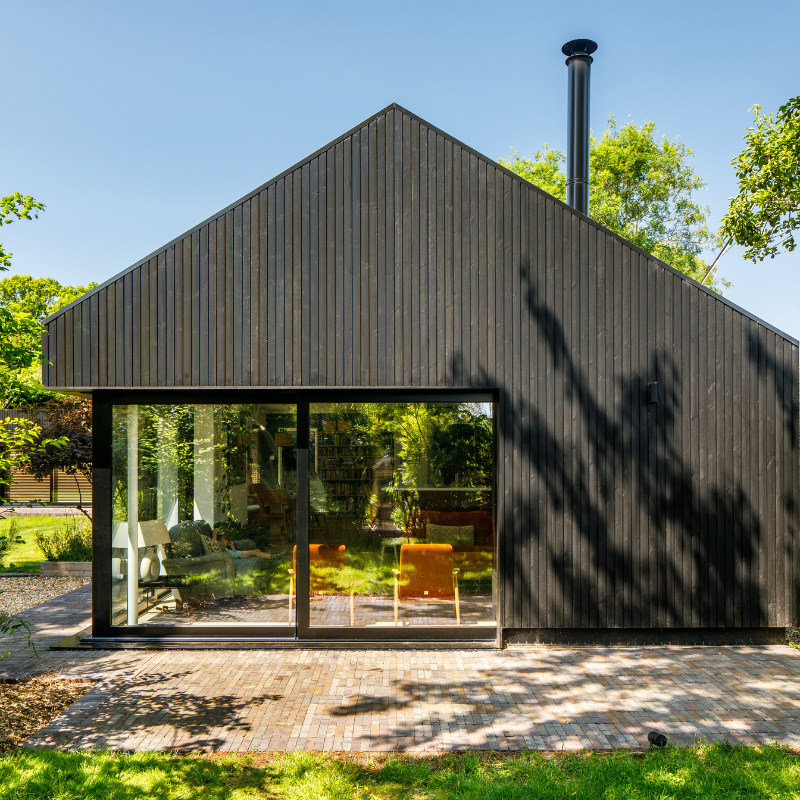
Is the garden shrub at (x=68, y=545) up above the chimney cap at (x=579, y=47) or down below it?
below

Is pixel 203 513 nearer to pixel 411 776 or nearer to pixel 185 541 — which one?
pixel 185 541

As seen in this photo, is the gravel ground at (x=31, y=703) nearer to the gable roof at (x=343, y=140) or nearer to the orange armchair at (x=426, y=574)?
the orange armchair at (x=426, y=574)

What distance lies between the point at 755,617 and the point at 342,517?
467cm

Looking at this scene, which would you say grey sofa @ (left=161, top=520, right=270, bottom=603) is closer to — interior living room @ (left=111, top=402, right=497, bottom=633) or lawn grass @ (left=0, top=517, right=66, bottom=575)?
interior living room @ (left=111, top=402, right=497, bottom=633)

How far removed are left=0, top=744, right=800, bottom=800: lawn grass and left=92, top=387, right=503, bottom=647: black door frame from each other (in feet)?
7.93

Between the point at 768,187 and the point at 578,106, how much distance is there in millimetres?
3235

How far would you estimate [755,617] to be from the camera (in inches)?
255

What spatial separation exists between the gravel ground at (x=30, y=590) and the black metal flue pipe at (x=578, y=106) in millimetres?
9682

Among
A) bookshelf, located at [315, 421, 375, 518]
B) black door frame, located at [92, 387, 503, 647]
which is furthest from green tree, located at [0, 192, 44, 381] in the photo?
bookshelf, located at [315, 421, 375, 518]

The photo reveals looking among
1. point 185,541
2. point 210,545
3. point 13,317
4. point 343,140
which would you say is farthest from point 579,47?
point 185,541

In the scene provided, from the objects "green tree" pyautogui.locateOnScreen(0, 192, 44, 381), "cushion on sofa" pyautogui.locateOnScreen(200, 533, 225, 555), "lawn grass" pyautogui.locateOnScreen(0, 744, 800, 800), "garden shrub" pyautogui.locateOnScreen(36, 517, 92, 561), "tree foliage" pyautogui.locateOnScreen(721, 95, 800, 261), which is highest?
"tree foliage" pyautogui.locateOnScreen(721, 95, 800, 261)

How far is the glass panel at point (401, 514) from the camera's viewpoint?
659cm

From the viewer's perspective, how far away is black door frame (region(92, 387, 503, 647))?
21.2ft

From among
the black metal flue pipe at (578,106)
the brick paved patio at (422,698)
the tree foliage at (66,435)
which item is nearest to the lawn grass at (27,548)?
the tree foliage at (66,435)
